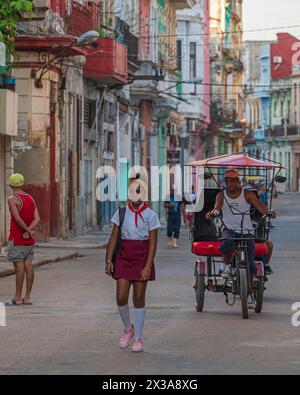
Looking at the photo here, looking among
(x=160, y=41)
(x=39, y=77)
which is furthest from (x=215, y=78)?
(x=39, y=77)

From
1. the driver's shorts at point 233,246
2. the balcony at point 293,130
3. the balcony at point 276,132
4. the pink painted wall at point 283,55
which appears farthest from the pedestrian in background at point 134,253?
the balcony at point 276,132

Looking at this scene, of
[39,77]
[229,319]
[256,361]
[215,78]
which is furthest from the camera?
[215,78]

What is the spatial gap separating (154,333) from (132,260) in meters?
1.47

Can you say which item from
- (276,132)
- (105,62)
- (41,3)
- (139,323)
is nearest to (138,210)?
(139,323)

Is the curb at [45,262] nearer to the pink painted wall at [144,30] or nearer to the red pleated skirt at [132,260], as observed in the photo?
the red pleated skirt at [132,260]

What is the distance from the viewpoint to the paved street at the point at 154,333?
12.6 meters

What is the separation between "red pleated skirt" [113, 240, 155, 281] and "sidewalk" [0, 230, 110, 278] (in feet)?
33.1

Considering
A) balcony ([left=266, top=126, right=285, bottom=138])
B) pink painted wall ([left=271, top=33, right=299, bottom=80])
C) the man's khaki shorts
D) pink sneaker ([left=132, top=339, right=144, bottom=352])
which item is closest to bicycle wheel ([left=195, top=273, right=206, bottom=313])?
the man's khaki shorts

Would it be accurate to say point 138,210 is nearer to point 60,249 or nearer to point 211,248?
point 211,248

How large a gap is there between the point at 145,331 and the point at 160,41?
4471cm

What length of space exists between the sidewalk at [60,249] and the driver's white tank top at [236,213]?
23.7 feet

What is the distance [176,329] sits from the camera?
15.7 metres

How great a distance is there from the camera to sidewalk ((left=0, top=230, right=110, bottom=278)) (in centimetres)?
2686
